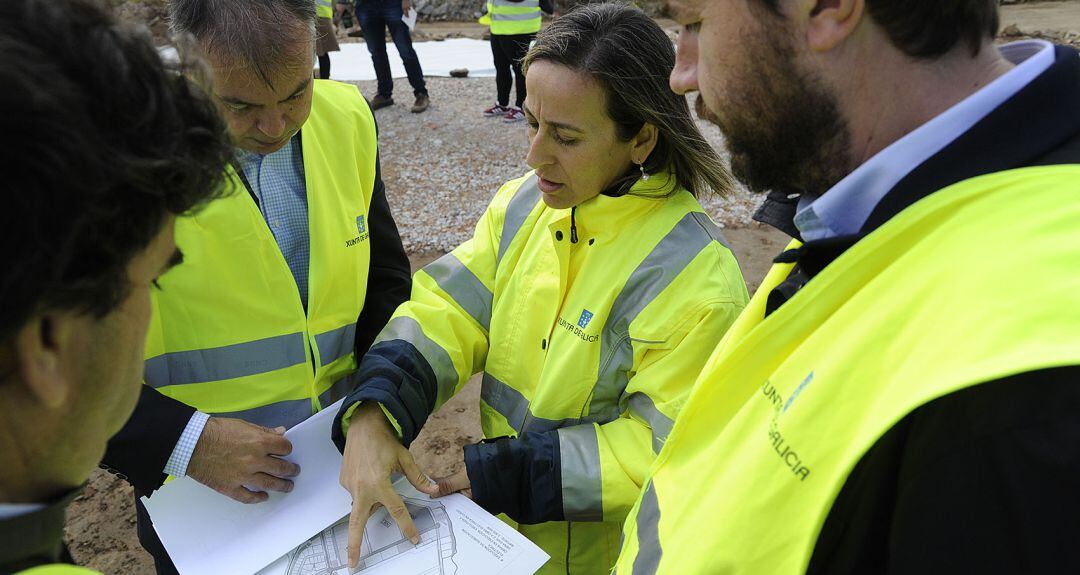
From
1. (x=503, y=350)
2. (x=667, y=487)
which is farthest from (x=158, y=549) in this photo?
(x=667, y=487)

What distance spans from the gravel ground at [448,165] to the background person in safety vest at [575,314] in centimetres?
310

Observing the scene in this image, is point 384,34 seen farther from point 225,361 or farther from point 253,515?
point 253,515

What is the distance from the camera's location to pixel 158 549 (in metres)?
1.91

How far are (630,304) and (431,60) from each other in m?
10.6

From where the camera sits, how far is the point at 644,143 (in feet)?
6.53

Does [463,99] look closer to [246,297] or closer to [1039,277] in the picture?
[246,297]

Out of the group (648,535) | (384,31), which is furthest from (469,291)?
(384,31)

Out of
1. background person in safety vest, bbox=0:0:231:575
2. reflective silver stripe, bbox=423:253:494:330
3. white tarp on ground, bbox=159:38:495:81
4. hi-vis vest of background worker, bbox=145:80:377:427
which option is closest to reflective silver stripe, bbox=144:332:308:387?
hi-vis vest of background worker, bbox=145:80:377:427

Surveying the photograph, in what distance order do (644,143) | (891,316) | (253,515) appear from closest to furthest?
(891,316)
(253,515)
(644,143)

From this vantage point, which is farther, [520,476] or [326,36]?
[326,36]

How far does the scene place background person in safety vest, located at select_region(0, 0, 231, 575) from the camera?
2.26 feet

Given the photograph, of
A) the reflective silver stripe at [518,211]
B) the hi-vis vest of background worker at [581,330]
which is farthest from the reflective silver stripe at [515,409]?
the reflective silver stripe at [518,211]

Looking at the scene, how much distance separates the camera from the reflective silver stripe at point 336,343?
2.05 metres

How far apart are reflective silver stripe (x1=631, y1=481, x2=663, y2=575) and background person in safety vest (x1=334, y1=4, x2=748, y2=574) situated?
286 mm
